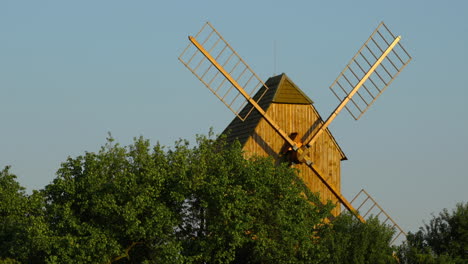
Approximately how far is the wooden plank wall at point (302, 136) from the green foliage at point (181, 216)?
4111mm

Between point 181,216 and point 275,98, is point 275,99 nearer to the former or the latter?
point 275,98

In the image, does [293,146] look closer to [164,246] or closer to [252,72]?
[252,72]

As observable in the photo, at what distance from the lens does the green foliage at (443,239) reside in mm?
54250

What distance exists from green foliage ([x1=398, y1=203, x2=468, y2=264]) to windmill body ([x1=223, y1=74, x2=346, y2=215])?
16.8ft

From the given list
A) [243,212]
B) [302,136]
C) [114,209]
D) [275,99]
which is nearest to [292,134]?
[302,136]

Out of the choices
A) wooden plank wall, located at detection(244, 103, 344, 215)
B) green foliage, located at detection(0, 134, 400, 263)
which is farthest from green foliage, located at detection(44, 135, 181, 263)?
wooden plank wall, located at detection(244, 103, 344, 215)

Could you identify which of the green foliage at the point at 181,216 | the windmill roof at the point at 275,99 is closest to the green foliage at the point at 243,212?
the green foliage at the point at 181,216

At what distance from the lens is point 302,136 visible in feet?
190

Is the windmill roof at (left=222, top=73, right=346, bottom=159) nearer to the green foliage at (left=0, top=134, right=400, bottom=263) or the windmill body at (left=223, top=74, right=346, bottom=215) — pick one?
the windmill body at (left=223, top=74, right=346, bottom=215)

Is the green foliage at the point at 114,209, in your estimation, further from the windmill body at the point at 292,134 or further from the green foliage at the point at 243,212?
the windmill body at the point at 292,134

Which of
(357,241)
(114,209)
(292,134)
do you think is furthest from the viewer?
(292,134)

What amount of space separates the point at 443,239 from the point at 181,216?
13.3 meters

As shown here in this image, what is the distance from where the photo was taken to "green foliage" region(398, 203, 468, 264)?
54.2 metres

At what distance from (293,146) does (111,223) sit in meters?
11.4
